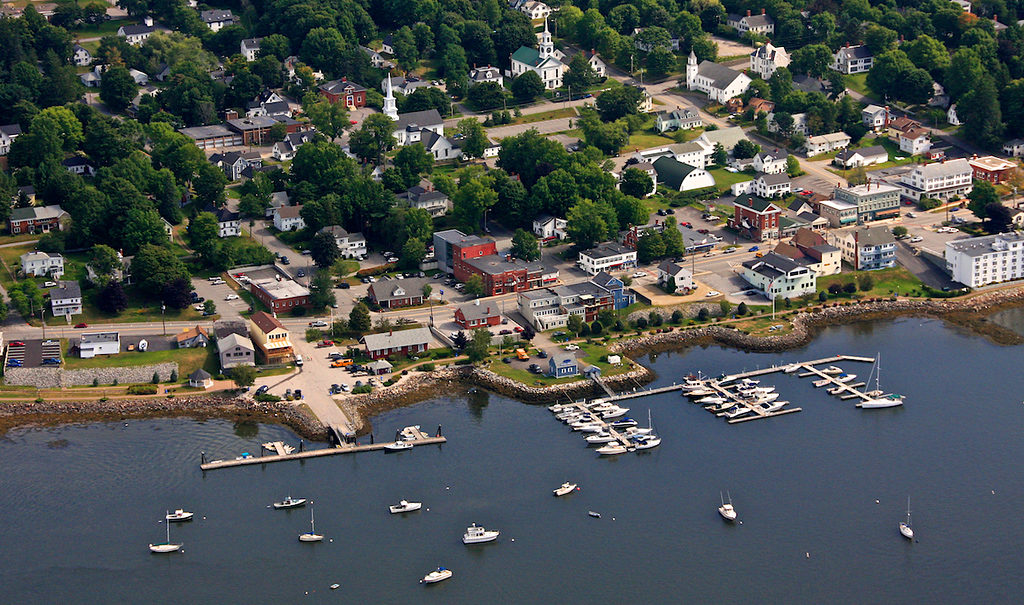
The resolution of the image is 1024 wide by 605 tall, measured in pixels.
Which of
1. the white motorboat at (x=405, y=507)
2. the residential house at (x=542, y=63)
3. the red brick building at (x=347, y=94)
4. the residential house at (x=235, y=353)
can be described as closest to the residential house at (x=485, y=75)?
the residential house at (x=542, y=63)

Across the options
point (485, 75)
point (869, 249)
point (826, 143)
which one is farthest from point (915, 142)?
point (485, 75)

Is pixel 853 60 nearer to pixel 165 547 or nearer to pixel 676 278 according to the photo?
pixel 676 278

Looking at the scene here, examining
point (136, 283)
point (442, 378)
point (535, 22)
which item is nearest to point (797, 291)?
point (442, 378)

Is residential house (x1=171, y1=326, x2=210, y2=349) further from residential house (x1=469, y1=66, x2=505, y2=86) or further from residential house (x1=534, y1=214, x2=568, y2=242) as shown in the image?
residential house (x1=469, y1=66, x2=505, y2=86)

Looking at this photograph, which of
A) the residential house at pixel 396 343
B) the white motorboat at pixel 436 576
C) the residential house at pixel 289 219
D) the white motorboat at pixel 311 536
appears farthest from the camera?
the residential house at pixel 289 219

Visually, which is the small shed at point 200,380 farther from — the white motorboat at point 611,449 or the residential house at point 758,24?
the residential house at point 758,24

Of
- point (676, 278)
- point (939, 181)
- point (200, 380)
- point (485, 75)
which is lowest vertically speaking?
point (200, 380)
